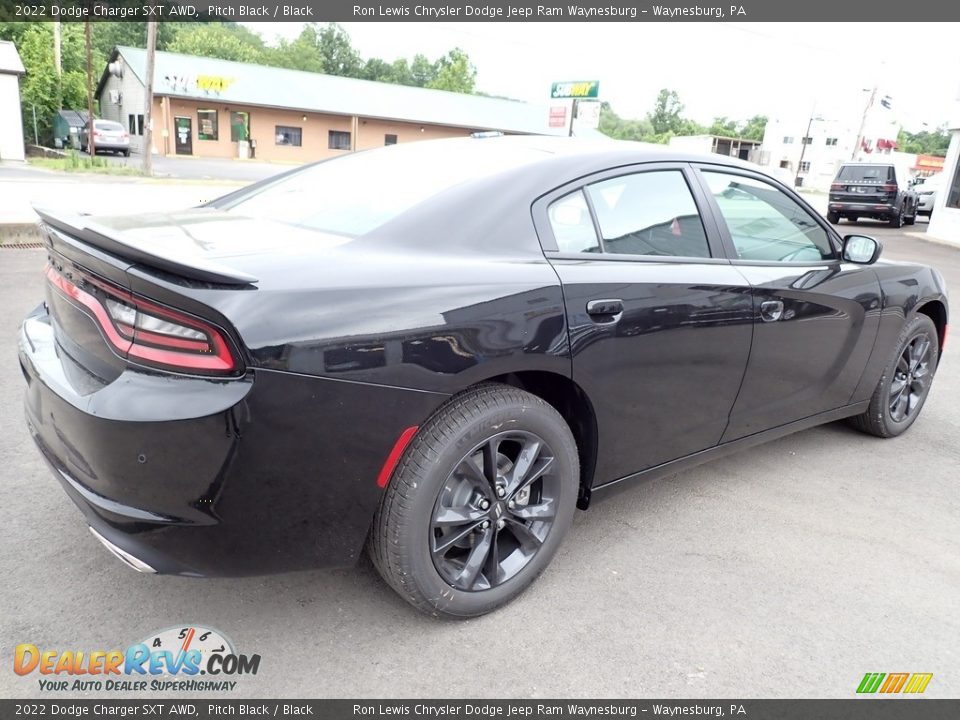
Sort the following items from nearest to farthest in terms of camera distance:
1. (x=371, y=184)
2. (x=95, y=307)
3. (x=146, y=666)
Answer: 1. (x=95, y=307)
2. (x=146, y=666)
3. (x=371, y=184)

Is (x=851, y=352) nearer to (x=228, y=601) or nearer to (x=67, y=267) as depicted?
(x=228, y=601)

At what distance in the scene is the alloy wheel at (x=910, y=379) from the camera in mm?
4188

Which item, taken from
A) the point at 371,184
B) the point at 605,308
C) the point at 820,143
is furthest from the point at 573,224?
the point at 820,143

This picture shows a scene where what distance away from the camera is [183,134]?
130 feet

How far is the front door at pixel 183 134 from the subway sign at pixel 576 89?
21.3 metres

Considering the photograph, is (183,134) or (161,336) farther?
(183,134)

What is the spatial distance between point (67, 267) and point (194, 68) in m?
42.9

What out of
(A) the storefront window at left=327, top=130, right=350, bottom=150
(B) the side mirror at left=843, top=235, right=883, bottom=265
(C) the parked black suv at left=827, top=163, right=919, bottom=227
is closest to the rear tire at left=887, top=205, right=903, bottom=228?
(C) the parked black suv at left=827, top=163, right=919, bottom=227

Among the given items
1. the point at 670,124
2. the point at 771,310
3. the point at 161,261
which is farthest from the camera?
the point at 670,124

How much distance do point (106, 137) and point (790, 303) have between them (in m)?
35.5

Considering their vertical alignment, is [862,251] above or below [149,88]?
below

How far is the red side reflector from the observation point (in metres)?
2.04

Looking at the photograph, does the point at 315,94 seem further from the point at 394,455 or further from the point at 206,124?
the point at 394,455
